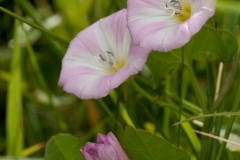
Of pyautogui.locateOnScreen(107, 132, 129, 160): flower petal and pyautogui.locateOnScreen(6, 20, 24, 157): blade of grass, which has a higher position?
pyautogui.locateOnScreen(107, 132, 129, 160): flower petal

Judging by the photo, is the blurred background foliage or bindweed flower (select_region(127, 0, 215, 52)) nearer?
bindweed flower (select_region(127, 0, 215, 52))

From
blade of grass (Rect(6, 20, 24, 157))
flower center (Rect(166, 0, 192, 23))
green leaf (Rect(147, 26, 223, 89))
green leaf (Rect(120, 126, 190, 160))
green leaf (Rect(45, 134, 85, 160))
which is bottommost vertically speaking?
blade of grass (Rect(6, 20, 24, 157))

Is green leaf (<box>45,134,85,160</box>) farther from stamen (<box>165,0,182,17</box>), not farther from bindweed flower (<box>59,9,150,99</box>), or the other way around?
stamen (<box>165,0,182,17</box>)

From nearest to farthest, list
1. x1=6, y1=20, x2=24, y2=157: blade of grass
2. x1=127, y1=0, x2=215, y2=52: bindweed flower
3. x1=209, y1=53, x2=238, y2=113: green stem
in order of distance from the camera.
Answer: x1=127, y1=0, x2=215, y2=52: bindweed flower
x1=209, y1=53, x2=238, y2=113: green stem
x1=6, y1=20, x2=24, y2=157: blade of grass

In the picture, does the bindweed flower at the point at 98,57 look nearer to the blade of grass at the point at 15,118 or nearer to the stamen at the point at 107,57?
the stamen at the point at 107,57

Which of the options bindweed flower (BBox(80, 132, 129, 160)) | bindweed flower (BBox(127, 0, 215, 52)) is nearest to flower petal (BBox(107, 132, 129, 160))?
bindweed flower (BBox(80, 132, 129, 160))

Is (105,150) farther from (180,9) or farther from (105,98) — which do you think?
(105,98)

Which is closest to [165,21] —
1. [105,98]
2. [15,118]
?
[15,118]

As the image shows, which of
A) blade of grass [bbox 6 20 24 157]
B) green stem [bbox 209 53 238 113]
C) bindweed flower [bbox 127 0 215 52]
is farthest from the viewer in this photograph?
blade of grass [bbox 6 20 24 157]
